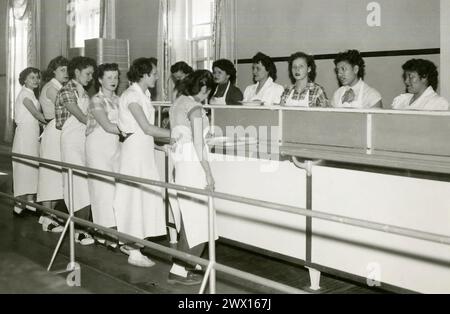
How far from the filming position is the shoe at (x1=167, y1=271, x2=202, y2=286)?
153 inches

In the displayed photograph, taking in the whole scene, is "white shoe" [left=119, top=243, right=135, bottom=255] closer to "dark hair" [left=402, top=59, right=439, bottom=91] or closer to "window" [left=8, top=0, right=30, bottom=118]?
"dark hair" [left=402, top=59, right=439, bottom=91]

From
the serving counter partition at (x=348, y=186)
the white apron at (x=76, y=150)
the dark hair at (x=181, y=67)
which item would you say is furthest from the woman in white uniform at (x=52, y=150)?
the serving counter partition at (x=348, y=186)

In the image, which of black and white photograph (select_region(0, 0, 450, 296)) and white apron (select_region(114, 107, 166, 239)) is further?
white apron (select_region(114, 107, 166, 239))

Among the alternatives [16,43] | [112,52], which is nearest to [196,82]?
[112,52]

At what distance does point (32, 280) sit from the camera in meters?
3.55

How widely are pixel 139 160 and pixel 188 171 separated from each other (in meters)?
0.58

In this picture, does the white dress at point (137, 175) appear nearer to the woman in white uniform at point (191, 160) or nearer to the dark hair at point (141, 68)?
the dark hair at point (141, 68)

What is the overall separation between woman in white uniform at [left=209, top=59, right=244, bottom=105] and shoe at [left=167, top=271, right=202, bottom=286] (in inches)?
81.0

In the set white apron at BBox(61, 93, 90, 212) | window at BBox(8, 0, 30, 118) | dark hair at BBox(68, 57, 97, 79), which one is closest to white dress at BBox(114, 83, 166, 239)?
white apron at BBox(61, 93, 90, 212)

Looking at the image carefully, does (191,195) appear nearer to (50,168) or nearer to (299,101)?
(299,101)

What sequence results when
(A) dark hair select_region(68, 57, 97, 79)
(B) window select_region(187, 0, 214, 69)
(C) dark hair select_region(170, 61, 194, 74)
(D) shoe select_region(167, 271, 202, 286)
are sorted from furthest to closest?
(B) window select_region(187, 0, 214, 69) < (C) dark hair select_region(170, 61, 194, 74) < (A) dark hair select_region(68, 57, 97, 79) < (D) shoe select_region(167, 271, 202, 286)

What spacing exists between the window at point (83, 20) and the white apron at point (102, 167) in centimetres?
571
